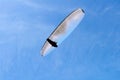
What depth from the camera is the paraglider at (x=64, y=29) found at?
3803 centimetres

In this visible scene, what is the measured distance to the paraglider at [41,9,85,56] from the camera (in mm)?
38031

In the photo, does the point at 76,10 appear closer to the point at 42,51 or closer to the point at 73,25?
the point at 73,25

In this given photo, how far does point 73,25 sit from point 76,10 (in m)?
1.19

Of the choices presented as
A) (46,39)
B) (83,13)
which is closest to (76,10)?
(83,13)

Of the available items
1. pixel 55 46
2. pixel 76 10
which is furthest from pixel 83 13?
pixel 55 46

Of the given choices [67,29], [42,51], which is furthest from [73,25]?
[42,51]

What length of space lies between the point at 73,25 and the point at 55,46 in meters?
2.06

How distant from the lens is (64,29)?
38.3 meters

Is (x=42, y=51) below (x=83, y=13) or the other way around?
below

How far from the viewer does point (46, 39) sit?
128 feet

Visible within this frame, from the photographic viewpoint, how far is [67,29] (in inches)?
1519

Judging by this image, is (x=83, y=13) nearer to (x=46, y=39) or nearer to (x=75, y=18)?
(x=75, y=18)

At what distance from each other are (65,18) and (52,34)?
1.51 m

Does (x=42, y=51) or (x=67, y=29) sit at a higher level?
(x=67, y=29)
